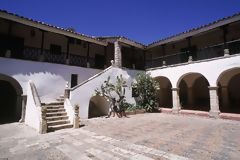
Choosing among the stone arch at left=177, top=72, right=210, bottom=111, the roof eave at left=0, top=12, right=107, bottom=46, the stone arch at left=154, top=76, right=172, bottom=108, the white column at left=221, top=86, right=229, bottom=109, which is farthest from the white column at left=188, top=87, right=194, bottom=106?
the roof eave at left=0, top=12, right=107, bottom=46

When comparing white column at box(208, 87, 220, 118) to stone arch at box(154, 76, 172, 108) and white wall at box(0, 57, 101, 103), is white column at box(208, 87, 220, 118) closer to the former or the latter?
stone arch at box(154, 76, 172, 108)

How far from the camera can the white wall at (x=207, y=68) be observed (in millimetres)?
12102

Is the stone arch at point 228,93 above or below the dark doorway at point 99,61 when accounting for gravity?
below

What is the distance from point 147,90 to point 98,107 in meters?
4.73

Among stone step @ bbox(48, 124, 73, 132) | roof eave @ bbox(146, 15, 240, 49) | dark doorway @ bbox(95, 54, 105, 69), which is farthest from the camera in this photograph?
dark doorway @ bbox(95, 54, 105, 69)

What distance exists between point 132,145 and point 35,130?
539 cm

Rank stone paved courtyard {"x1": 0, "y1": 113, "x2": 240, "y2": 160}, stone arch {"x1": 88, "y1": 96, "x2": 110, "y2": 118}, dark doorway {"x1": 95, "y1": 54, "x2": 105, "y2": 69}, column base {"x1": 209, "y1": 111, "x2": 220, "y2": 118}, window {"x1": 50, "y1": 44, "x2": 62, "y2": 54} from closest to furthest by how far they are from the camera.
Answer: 1. stone paved courtyard {"x1": 0, "y1": 113, "x2": 240, "y2": 160}
2. column base {"x1": 209, "y1": 111, "x2": 220, "y2": 118}
3. stone arch {"x1": 88, "y1": 96, "x2": 110, "y2": 118}
4. window {"x1": 50, "y1": 44, "x2": 62, "y2": 54}
5. dark doorway {"x1": 95, "y1": 54, "x2": 105, "y2": 69}

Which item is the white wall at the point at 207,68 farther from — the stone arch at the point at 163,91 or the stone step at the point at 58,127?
the stone step at the point at 58,127

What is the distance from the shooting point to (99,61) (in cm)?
1769

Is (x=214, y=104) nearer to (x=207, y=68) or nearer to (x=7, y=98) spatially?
(x=207, y=68)

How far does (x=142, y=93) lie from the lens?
637 inches

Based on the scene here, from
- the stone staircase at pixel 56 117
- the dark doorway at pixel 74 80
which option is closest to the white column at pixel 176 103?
the dark doorway at pixel 74 80

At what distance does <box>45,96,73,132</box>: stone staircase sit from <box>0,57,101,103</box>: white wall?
6.33 feet

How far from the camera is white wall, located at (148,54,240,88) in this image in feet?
39.7
